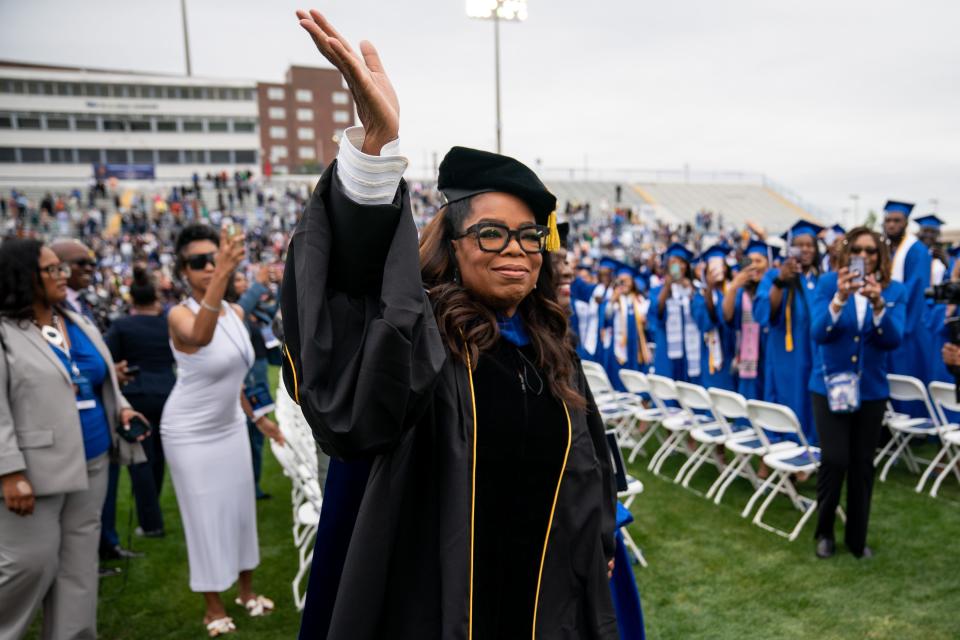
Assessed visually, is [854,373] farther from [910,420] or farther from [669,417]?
[669,417]

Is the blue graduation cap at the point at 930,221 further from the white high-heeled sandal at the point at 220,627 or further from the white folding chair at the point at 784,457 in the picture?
the white high-heeled sandal at the point at 220,627

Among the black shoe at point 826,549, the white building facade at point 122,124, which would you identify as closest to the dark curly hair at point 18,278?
the black shoe at point 826,549

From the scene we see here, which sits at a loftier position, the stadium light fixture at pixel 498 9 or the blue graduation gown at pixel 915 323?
the stadium light fixture at pixel 498 9

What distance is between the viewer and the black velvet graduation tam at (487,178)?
1.70m

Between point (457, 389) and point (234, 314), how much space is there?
263 cm

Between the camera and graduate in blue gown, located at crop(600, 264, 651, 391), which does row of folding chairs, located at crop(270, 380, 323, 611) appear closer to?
the camera

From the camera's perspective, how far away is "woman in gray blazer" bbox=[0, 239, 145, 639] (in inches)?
110

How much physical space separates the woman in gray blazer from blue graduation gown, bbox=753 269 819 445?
17.7 feet

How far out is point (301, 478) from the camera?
4.37 meters

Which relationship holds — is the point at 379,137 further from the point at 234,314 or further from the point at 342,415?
the point at 234,314

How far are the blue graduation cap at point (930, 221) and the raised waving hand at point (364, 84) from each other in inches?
328

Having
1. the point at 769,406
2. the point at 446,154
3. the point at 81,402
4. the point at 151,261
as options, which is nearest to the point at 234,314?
the point at 81,402

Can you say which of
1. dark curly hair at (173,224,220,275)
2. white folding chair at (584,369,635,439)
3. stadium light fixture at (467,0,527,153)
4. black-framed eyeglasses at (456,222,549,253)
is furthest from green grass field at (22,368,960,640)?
stadium light fixture at (467,0,527,153)

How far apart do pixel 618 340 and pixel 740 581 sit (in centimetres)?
502
